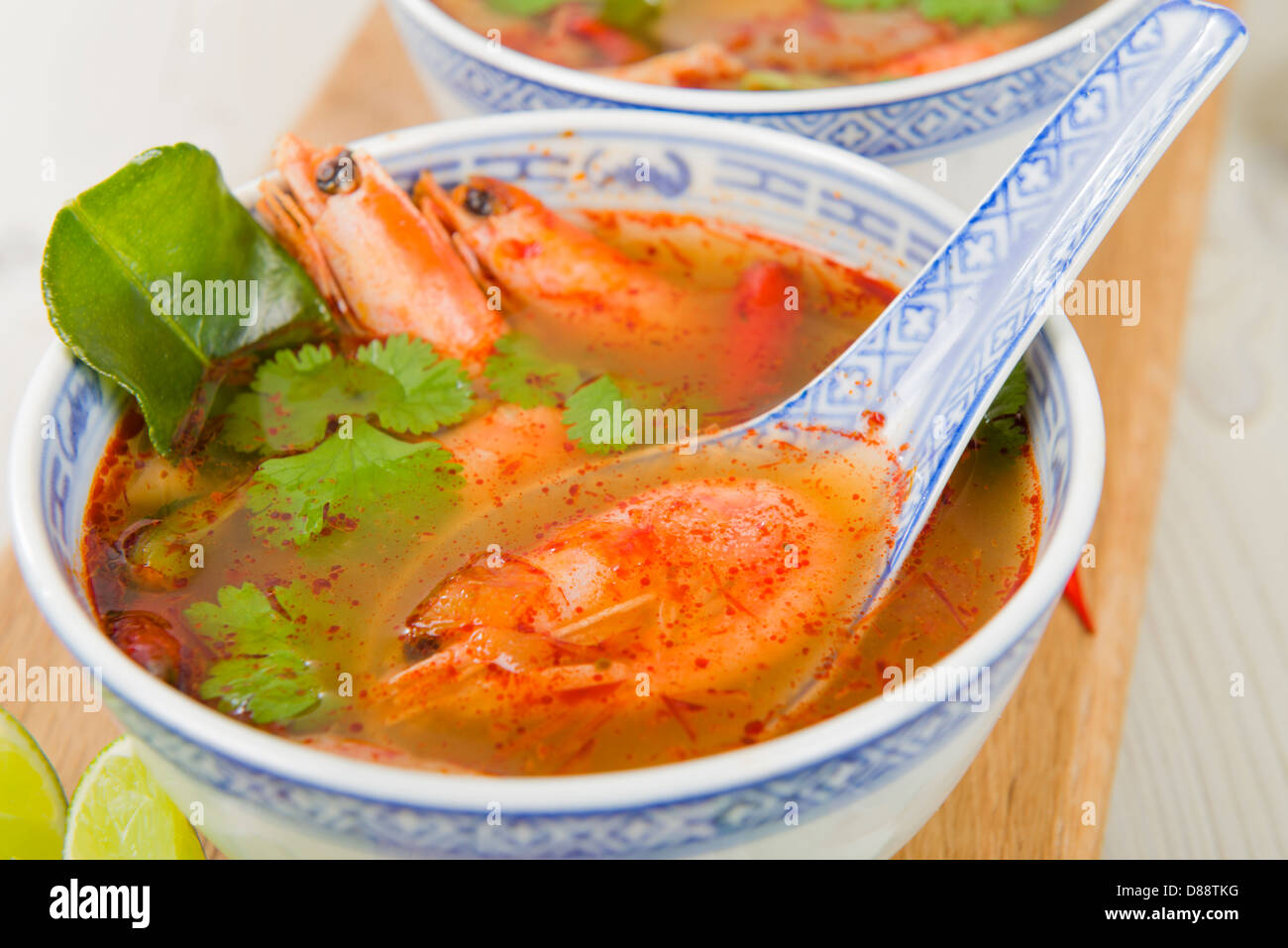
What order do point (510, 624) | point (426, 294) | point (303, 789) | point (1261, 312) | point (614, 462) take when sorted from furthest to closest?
1. point (1261, 312)
2. point (426, 294)
3. point (614, 462)
4. point (510, 624)
5. point (303, 789)

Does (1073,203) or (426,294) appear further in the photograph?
(426,294)

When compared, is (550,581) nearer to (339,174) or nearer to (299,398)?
(299,398)

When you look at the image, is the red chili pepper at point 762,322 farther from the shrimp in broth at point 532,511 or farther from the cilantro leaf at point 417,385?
the cilantro leaf at point 417,385

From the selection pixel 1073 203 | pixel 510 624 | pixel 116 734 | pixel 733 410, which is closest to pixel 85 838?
pixel 116 734

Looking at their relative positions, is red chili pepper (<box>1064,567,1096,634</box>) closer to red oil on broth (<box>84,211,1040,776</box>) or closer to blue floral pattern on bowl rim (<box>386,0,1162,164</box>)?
red oil on broth (<box>84,211,1040,776</box>)

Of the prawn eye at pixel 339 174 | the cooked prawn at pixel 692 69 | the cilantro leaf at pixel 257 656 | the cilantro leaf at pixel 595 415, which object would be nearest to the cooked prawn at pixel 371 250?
the prawn eye at pixel 339 174

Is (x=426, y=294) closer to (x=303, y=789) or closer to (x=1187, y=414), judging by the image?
(x=303, y=789)
